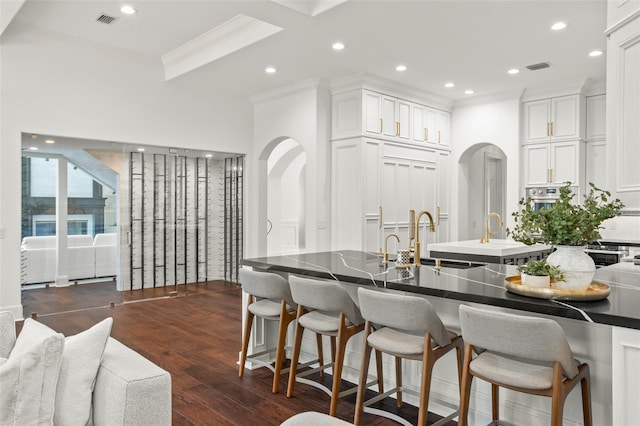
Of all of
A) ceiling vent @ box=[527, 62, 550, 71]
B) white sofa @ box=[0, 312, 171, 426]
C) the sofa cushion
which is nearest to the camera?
the sofa cushion

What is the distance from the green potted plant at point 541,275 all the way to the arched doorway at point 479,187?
5.28m

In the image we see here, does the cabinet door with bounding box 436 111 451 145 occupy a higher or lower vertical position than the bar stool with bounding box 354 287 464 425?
higher

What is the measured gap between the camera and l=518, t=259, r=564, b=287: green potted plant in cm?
212

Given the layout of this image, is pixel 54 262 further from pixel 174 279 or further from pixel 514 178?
pixel 514 178

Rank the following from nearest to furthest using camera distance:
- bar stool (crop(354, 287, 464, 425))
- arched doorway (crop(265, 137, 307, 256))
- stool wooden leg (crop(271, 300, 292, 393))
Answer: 1. bar stool (crop(354, 287, 464, 425))
2. stool wooden leg (crop(271, 300, 292, 393))
3. arched doorway (crop(265, 137, 307, 256))

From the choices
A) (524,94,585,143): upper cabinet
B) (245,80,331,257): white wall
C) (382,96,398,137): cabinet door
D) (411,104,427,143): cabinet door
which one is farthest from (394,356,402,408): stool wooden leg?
(524,94,585,143): upper cabinet

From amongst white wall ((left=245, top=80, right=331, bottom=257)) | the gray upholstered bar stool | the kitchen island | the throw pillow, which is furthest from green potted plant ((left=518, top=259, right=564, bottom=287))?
white wall ((left=245, top=80, right=331, bottom=257))

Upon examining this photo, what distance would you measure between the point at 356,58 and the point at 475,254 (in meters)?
2.61

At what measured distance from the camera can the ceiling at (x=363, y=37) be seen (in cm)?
412

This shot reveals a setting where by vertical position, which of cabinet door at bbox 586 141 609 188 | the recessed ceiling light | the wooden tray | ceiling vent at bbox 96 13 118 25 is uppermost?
ceiling vent at bbox 96 13 118 25

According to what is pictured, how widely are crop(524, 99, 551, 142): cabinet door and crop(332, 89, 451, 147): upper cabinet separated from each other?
4.42ft

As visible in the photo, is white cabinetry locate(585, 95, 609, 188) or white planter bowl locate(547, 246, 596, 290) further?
white cabinetry locate(585, 95, 609, 188)

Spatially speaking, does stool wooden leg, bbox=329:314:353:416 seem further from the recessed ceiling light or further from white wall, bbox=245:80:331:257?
the recessed ceiling light

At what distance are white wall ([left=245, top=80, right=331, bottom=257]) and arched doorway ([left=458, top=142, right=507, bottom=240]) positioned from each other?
252 centimetres
